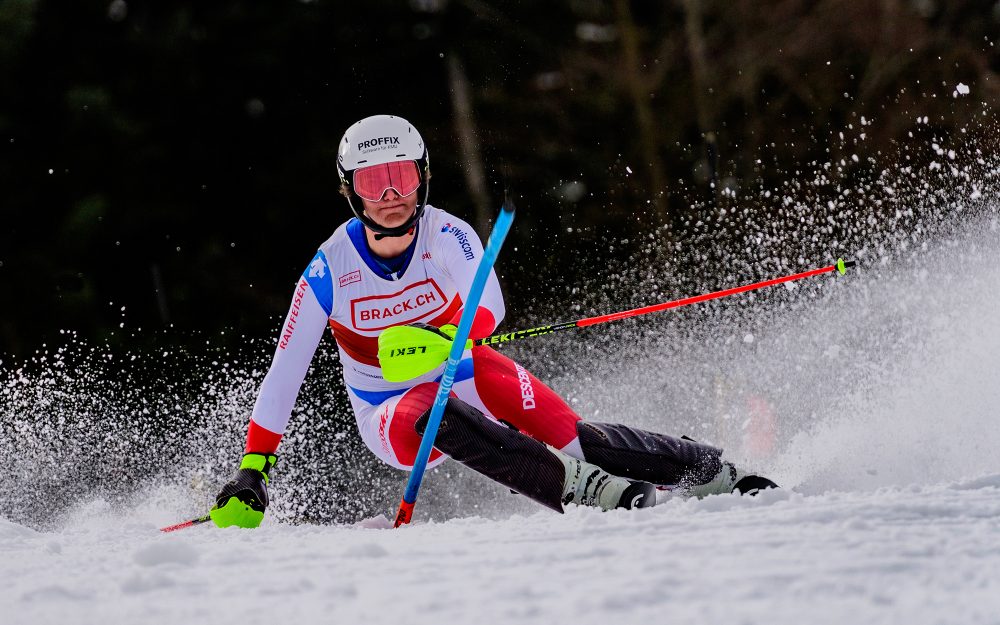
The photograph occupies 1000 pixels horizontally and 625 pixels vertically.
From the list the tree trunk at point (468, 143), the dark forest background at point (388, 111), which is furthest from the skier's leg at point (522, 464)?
the tree trunk at point (468, 143)

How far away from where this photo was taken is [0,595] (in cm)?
218

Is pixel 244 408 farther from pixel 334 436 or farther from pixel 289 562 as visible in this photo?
pixel 289 562

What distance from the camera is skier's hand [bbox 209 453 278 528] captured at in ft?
11.6

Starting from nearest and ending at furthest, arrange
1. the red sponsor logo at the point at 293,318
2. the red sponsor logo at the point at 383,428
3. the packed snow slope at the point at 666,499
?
the packed snow slope at the point at 666,499
the red sponsor logo at the point at 383,428
the red sponsor logo at the point at 293,318

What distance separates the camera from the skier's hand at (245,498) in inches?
139

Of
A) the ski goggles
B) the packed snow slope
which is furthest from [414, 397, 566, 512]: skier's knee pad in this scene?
Answer: the ski goggles

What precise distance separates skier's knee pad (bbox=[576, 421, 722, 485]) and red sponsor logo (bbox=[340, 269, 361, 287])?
2.71 feet

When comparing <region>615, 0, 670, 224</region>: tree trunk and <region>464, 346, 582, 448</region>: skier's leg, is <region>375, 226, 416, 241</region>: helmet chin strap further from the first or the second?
<region>615, 0, 670, 224</region>: tree trunk

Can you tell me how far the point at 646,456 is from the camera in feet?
11.6

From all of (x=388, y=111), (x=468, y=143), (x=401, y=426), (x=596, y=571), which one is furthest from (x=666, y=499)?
(x=388, y=111)

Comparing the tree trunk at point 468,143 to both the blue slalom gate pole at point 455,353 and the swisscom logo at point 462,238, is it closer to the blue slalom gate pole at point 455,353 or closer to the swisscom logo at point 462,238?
the swisscom logo at point 462,238

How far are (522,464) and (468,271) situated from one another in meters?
0.67

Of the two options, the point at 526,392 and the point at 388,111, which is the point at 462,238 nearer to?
the point at 526,392

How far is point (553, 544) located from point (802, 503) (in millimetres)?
624
